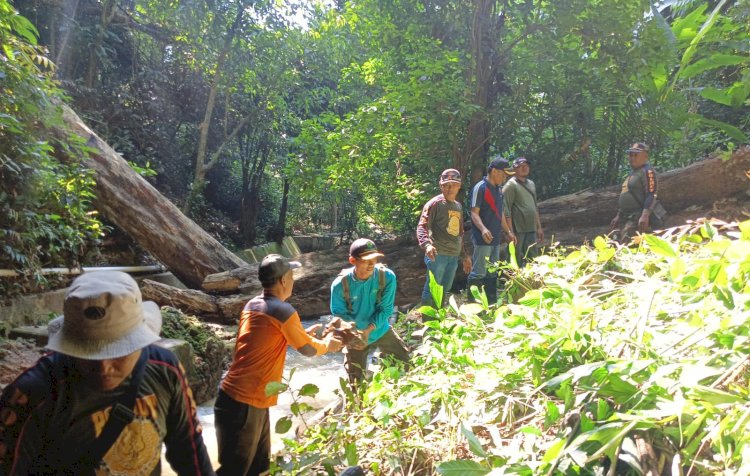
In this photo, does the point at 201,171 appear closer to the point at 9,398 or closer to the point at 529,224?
the point at 529,224

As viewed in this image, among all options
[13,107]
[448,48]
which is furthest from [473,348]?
[448,48]

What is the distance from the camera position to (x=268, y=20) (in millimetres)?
10969

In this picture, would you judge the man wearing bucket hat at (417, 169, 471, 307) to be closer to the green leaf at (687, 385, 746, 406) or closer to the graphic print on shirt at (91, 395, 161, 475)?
the graphic print on shirt at (91, 395, 161, 475)

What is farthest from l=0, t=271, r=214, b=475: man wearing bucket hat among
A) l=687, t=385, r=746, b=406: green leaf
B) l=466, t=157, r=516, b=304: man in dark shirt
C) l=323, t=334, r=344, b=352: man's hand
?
l=466, t=157, r=516, b=304: man in dark shirt

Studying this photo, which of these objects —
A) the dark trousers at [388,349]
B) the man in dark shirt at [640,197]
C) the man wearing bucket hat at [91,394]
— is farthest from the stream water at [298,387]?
the man in dark shirt at [640,197]

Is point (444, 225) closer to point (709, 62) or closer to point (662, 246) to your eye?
point (662, 246)

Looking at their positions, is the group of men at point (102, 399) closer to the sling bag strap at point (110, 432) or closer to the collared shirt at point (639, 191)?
the sling bag strap at point (110, 432)

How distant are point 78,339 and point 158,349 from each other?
31cm

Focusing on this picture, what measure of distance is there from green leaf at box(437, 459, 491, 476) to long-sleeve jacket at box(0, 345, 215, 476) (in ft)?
3.07

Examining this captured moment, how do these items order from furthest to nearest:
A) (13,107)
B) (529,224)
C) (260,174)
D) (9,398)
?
1. (260,174)
2. (529,224)
3. (13,107)
4. (9,398)

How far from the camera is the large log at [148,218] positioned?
23.9 feet

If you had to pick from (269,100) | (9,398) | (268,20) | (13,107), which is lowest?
(9,398)

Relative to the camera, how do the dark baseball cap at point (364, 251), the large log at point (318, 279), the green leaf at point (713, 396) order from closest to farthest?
the green leaf at point (713, 396) → the dark baseball cap at point (364, 251) → the large log at point (318, 279)

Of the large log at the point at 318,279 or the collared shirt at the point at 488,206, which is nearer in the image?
the collared shirt at the point at 488,206
